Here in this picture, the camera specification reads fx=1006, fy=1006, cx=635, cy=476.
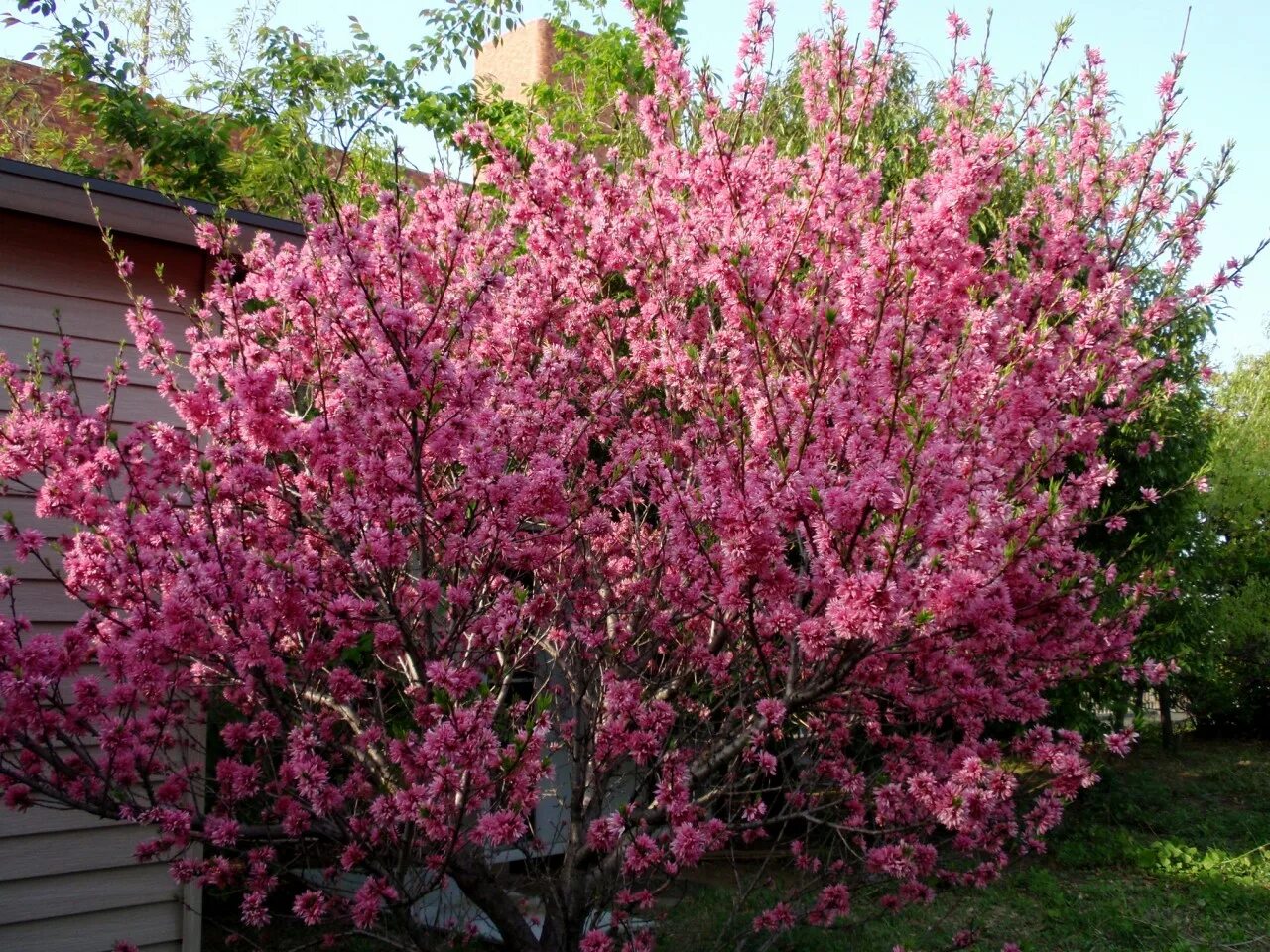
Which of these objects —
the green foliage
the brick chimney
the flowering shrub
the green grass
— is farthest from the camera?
the brick chimney

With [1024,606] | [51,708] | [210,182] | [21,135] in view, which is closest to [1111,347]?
[1024,606]

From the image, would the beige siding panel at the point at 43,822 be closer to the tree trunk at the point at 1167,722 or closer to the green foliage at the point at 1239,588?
the tree trunk at the point at 1167,722

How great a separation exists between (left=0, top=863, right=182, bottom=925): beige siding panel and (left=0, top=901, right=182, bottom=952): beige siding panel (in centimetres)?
3

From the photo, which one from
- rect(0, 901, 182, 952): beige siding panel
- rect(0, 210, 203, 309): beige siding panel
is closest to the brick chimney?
rect(0, 210, 203, 309): beige siding panel

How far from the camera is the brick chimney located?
16938mm

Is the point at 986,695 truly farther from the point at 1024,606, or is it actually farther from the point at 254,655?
the point at 254,655

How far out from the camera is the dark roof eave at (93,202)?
381 centimetres

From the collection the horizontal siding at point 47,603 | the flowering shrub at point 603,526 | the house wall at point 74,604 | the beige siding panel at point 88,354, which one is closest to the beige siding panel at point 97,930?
the house wall at point 74,604

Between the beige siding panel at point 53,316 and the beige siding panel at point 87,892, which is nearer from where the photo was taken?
the beige siding panel at point 87,892

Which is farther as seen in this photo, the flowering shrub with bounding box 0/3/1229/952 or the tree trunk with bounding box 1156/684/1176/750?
the tree trunk with bounding box 1156/684/1176/750

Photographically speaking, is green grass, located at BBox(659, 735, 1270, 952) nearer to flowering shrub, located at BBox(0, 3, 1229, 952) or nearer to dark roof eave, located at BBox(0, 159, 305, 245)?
flowering shrub, located at BBox(0, 3, 1229, 952)

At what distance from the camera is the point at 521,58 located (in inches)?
698

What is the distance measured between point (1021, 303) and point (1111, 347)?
0.57 metres

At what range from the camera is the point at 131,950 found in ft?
12.1
